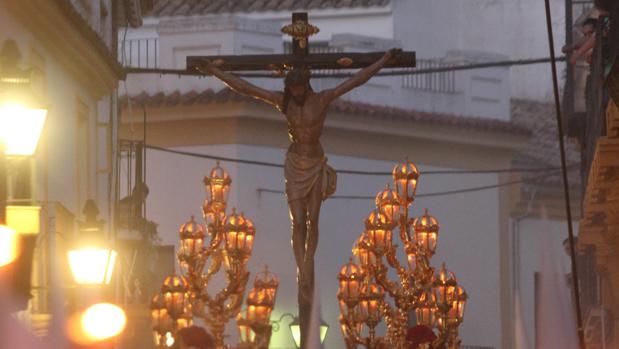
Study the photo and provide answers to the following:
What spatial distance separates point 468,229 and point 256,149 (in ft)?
15.6

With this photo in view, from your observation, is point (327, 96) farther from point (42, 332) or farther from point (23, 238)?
point (42, 332)

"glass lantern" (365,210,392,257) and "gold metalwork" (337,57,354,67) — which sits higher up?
"gold metalwork" (337,57,354,67)

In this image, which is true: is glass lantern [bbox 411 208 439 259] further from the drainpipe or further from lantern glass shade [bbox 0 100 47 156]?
the drainpipe

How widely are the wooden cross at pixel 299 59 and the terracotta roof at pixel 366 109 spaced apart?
21714mm

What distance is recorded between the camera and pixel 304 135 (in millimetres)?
17516

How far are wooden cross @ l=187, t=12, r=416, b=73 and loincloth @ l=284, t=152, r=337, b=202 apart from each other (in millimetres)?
742

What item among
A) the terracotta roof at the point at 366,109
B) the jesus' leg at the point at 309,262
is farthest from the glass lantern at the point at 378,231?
the terracotta roof at the point at 366,109

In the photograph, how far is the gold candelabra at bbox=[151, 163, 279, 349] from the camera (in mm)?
18172

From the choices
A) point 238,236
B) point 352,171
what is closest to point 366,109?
point 352,171

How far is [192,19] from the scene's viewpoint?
136 feet

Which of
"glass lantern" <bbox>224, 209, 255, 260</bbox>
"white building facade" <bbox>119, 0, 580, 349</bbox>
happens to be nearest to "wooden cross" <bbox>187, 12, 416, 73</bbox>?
"glass lantern" <bbox>224, 209, 255, 260</bbox>

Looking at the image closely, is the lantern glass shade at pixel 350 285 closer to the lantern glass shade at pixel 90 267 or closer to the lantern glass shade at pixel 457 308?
the lantern glass shade at pixel 457 308

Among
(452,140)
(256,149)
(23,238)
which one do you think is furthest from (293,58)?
(452,140)

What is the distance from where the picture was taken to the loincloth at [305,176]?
17.4 metres
